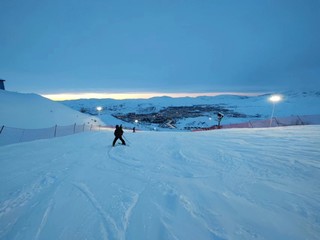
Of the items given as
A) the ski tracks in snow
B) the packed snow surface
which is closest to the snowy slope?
the packed snow surface

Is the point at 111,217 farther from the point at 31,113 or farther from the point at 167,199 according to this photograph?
the point at 31,113

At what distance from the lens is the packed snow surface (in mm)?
3814

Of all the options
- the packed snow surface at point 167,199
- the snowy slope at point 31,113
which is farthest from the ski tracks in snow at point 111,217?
the snowy slope at point 31,113

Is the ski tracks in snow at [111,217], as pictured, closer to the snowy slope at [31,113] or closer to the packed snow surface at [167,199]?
the packed snow surface at [167,199]

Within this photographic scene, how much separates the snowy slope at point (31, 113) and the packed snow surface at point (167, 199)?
25145 millimetres

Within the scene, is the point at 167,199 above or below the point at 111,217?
above

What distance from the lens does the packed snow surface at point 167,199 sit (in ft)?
12.5

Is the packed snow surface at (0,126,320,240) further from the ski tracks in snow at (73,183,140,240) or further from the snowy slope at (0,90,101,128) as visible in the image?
the snowy slope at (0,90,101,128)

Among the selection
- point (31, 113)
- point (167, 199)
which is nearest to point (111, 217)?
point (167, 199)

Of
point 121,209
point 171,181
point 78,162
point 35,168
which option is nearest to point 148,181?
point 171,181

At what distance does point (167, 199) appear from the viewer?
16.3 feet

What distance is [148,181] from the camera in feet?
20.4

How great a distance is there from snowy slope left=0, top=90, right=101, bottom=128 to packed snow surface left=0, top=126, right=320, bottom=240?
2514 cm

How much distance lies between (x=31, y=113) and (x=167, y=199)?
115 ft
